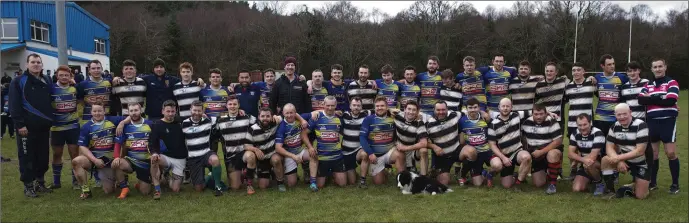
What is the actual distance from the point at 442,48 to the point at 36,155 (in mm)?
30207

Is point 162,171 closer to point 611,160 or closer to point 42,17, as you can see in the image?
point 611,160

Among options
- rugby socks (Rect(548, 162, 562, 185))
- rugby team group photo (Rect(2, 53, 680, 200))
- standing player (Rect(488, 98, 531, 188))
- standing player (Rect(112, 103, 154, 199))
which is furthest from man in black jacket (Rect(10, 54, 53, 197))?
rugby socks (Rect(548, 162, 562, 185))

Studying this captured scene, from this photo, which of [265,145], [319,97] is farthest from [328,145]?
[319,97]

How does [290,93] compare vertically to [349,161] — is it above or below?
above

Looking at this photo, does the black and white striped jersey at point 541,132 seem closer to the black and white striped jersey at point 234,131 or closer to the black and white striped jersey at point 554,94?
the black and white striped jersey at point 554,94

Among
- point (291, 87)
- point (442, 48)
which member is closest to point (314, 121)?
point (291, 87)

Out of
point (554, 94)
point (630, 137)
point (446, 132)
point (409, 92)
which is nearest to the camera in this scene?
point (630, 137)

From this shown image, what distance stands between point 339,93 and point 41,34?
97.3ft

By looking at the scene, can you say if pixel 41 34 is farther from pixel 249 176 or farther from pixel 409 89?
pixel 409 89

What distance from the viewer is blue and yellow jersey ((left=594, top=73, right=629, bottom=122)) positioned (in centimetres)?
689

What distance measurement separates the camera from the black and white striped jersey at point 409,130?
684 centimetres

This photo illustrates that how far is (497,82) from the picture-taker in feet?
25.3

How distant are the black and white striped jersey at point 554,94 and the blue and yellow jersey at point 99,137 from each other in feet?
21.1

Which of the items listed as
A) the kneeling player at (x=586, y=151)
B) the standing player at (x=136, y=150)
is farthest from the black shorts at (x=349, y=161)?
the kneeling player at (x=586, y=151)
